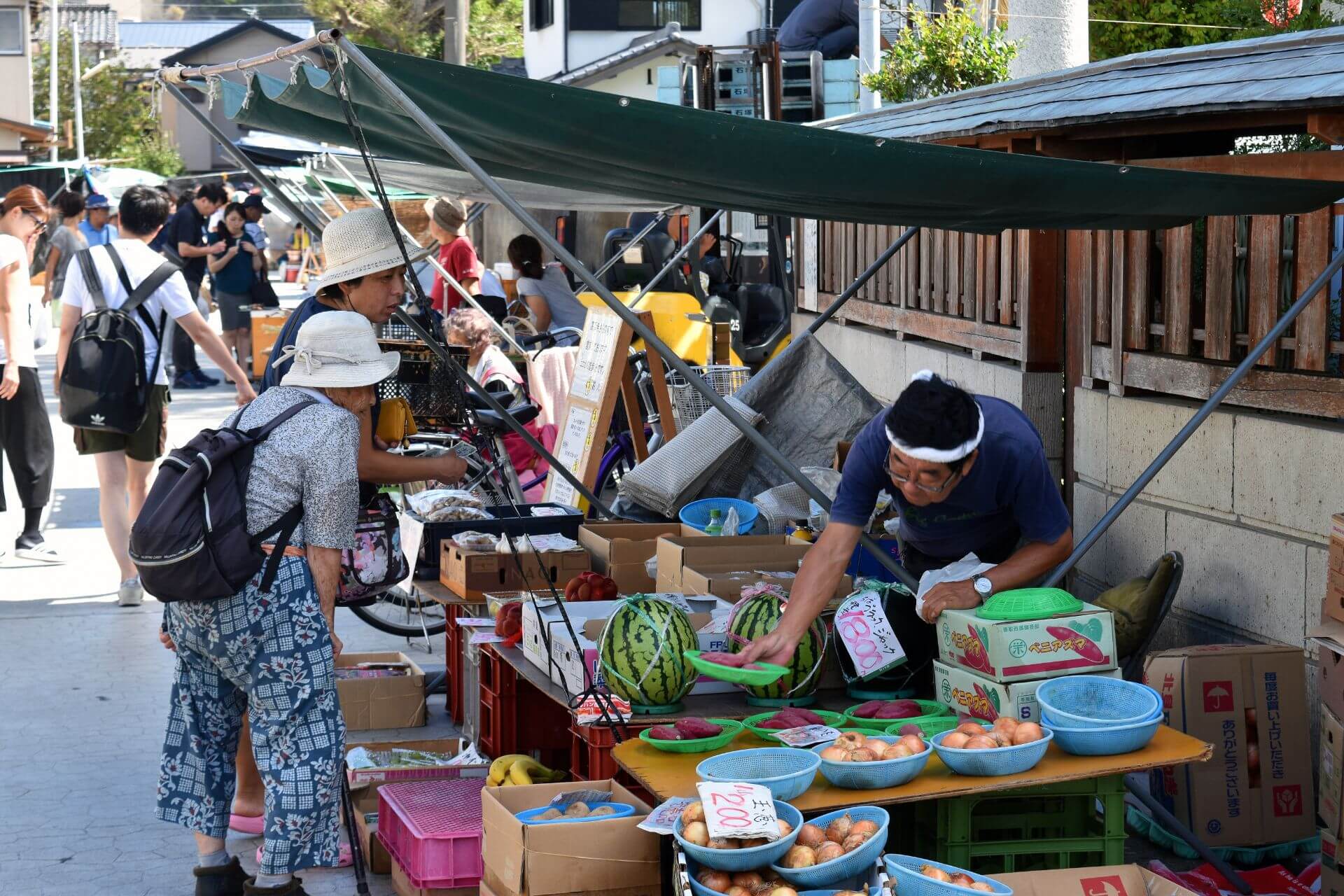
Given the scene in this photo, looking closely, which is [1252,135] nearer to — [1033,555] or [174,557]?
[1033,555]

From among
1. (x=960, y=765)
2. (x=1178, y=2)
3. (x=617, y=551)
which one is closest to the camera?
(x=960, y=765)

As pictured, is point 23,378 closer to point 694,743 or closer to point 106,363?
point 106,363

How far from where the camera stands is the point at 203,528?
457 cm

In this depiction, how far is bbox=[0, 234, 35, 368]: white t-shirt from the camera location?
9.43 metres

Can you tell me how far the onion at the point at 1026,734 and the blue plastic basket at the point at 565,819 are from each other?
3.37 ft

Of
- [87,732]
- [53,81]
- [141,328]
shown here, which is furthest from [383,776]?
[53,81]

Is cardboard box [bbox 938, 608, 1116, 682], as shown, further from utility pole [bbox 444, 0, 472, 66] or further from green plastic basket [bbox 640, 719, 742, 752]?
utility pole [bbox 444, 0, 472, 66]

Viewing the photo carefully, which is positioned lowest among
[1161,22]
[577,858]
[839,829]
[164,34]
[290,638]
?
[577,858]

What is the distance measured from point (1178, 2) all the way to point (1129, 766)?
14.1 meters

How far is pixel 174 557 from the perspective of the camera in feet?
14.9

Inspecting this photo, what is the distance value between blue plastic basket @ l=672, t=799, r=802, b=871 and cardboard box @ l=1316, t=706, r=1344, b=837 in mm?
2021

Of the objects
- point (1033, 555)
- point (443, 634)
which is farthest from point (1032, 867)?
point (443, 634)

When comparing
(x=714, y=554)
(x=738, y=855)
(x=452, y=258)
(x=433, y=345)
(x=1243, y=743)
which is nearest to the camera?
(x=738, y=855)

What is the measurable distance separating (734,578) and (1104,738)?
2.14 m
